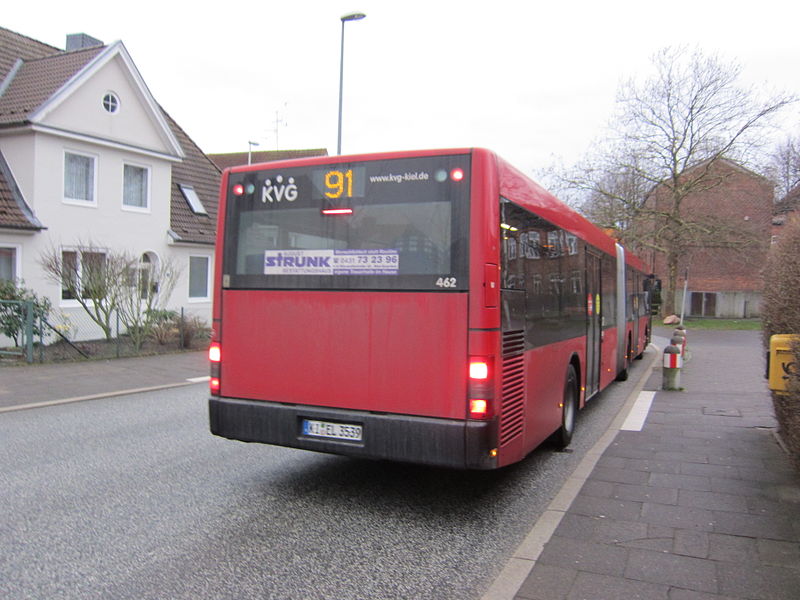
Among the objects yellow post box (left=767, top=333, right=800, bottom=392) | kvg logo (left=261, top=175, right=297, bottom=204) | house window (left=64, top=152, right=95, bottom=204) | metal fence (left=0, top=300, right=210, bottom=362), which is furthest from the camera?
house window (left=64, top=152, right=95, bottom=204)

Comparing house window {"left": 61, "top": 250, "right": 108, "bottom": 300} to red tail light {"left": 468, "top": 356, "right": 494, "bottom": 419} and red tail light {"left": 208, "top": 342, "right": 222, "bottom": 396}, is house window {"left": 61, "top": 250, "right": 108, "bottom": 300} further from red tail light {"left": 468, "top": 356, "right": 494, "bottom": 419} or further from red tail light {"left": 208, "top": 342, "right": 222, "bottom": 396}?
red tail light {"left": 468, "top": 356, "right": 494, "bottom": 419}

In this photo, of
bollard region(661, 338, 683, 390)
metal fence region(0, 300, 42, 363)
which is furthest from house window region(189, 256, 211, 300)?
bollard region(661, 338, 683, 390)

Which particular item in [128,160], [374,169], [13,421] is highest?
[128,160]

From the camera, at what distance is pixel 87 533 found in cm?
452

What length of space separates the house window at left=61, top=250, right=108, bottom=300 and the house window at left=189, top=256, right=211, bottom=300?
696cm

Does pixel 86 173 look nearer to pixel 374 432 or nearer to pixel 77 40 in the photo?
pixel 77 40

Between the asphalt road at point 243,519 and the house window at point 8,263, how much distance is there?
10365 millimetres

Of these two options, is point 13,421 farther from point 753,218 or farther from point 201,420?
point 753,218

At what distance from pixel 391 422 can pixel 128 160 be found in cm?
1775

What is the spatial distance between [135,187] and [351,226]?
17.2m

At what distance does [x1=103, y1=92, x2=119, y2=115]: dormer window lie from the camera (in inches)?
758

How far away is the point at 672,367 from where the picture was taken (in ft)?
39.0

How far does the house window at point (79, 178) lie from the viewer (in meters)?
18.1

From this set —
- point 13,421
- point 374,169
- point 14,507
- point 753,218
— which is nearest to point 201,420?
point 13,421
